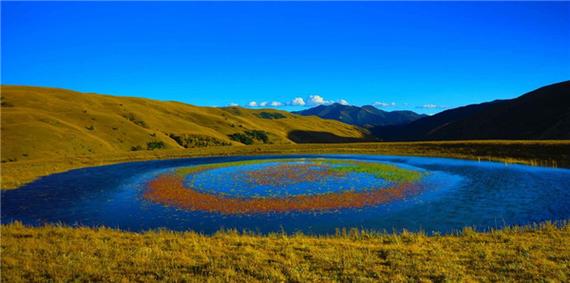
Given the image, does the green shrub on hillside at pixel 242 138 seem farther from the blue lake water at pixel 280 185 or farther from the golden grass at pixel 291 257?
the golden grass at pixel 291 257

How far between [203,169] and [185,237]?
3324cm

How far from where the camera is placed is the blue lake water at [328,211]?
22141mm

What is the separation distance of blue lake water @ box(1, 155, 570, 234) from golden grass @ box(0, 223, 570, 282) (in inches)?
136

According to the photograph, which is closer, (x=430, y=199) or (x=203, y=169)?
(x=430, y=199)

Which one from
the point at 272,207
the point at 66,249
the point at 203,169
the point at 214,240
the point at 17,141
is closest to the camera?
the point at 66,249

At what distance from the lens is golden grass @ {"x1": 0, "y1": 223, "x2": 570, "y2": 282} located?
488 inches

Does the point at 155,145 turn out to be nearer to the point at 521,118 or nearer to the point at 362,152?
the point at 362,152

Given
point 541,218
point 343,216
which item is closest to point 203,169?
point 343,216

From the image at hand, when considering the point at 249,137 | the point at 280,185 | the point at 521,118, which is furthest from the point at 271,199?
the point at 521,118

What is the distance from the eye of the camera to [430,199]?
28531mm

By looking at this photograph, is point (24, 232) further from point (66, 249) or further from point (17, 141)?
point (17, 141)

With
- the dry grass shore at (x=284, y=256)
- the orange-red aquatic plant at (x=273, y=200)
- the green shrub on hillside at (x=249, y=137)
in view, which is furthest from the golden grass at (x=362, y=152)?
the green shrub on hillside at (x=249, y=137)

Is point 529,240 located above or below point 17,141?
below

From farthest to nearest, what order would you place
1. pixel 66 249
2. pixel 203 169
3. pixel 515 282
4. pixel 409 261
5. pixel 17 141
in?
pixel 17 141 → pixel 203 169 → pixel 66 249 → pixel 409 261 → pixel 515 282
